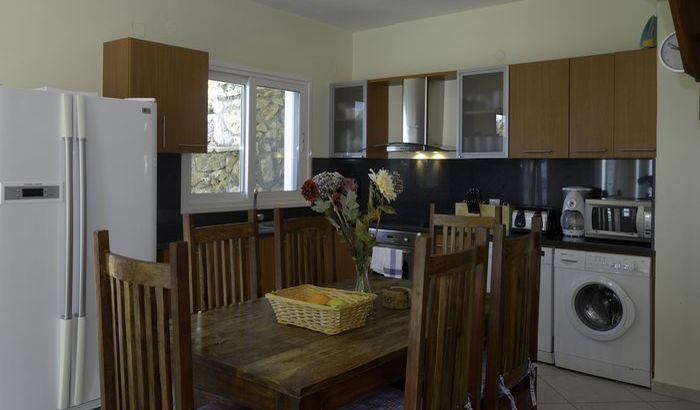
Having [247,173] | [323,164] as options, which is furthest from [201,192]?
[323,164]

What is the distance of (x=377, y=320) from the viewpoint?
2.15m

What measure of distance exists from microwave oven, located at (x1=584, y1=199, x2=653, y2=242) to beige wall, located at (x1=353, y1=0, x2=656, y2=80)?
111cm

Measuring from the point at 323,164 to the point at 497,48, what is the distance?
1827 millimetres

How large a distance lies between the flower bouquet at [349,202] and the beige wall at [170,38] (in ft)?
6.81

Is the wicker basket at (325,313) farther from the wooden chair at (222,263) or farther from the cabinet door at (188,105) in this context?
the cabinet door at (188,105)

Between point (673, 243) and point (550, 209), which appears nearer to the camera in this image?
point (673, 243)

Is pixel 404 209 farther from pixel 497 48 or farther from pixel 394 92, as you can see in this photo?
pixel 497 48

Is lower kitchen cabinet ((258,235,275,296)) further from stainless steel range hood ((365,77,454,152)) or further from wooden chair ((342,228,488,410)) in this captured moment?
wooden chair ((342,228,488,410))

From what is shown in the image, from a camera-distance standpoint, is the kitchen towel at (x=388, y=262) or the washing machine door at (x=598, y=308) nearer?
the washing machine door at (x=598, y=308)

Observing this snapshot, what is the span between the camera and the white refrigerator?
259cm

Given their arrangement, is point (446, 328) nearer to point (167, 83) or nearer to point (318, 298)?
point (318, 298)

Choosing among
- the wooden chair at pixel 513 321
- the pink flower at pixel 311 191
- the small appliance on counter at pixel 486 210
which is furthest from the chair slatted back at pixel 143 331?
the small appliance on counter at pixel 486 210

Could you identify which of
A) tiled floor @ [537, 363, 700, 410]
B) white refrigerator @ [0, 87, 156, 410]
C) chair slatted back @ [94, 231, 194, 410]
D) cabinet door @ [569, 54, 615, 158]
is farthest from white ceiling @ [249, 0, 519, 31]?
chair slatted back @ [94, 231, 194, 410]

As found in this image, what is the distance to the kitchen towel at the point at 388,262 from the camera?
4531 mm
